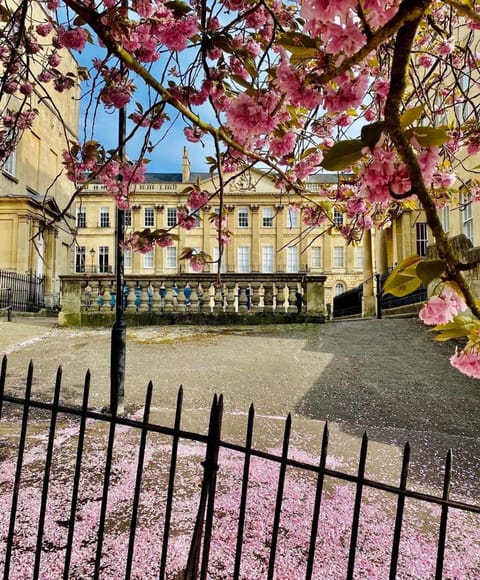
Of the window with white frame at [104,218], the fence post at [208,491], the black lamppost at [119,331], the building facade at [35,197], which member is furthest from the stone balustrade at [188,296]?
the window with white frame at [104,218]

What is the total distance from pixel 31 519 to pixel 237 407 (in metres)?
2.62

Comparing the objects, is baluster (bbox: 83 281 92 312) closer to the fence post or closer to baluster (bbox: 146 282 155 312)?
baluster (bbox: 146 282 155 312)

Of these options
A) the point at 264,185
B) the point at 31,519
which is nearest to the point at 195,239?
the point at 264,185

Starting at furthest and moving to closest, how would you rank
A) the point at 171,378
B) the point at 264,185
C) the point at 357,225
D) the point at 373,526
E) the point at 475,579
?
the point at 264,185
the point at 171,378
the point at 357,225
the point at 373,526
the point at 475,579

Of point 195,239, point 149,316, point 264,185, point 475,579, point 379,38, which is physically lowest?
point 475,579

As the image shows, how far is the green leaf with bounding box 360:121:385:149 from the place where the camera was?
86 centimetres

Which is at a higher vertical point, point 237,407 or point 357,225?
point 357,225

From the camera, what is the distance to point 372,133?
0.87 m

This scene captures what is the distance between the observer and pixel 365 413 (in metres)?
4.56

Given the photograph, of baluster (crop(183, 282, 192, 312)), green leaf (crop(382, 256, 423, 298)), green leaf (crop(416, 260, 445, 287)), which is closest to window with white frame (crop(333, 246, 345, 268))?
baluster (crop(183, 282, 192, 312))

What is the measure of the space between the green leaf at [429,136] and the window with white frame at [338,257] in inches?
1800

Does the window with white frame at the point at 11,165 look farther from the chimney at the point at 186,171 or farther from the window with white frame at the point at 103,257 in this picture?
the chimney at the point at 186,171

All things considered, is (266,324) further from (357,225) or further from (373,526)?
(373,526)

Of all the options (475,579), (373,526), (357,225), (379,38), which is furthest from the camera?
(357,225)
